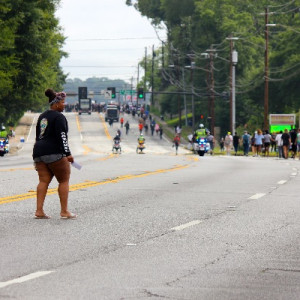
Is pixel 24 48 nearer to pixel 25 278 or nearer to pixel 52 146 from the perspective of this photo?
pixel 52 146

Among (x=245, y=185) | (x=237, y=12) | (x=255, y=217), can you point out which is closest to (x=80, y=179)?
(x=245, y=185)

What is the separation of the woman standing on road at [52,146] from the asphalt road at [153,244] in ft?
1.62

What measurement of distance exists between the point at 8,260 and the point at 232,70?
7787 centimetres

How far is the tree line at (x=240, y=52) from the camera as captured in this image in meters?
100

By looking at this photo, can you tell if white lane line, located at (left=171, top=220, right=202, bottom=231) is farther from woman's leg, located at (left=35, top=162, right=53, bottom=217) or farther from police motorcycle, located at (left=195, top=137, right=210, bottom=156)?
police motorcycle, located at (left=195, top=137, right=210, bottom=156)

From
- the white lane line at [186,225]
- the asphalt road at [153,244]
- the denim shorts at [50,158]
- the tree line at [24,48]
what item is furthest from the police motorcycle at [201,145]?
the denim shorts at [50,158]

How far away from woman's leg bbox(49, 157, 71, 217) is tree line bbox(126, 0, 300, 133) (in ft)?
271

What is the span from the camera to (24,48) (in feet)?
207

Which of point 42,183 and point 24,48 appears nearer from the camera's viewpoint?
point 42,183

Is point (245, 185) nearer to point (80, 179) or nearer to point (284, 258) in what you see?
point (80, 179)

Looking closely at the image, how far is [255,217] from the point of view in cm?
1493

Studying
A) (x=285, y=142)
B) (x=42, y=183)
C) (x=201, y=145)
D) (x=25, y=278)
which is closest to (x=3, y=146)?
(x=201, y=145)

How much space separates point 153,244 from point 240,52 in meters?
103

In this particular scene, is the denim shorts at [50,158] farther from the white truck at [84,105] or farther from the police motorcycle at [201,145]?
the white truck at [84,105]
